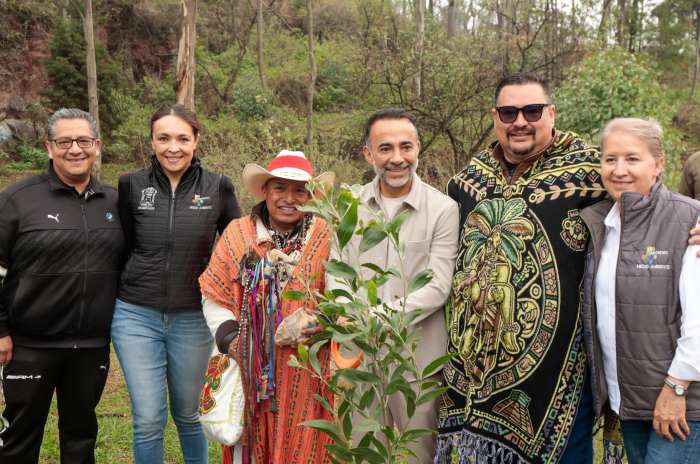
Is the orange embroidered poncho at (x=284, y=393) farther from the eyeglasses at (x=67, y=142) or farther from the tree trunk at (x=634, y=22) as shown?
the tree trunk at (x=634, y=22)

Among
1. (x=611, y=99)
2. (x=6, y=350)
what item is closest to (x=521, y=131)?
(x=6, y=350)

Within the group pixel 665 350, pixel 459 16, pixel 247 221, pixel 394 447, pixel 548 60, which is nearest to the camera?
pixel 394 447

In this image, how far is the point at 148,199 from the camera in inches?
130

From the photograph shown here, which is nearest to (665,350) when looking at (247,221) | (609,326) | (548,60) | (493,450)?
(609,326)

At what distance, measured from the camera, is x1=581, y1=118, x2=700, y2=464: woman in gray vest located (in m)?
2.27

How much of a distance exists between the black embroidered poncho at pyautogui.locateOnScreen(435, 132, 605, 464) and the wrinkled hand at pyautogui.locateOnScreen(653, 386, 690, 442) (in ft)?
1.20

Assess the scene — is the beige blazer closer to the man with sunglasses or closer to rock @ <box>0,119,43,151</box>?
the man with sunglasses

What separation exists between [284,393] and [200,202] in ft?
3.57

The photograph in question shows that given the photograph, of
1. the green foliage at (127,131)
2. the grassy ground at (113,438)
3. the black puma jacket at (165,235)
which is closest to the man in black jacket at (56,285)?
the black puma jacket at (165,235)

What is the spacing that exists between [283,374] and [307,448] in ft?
1.12

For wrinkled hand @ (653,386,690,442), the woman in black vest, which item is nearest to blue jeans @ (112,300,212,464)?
the woman in black vest

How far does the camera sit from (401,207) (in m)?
2.91

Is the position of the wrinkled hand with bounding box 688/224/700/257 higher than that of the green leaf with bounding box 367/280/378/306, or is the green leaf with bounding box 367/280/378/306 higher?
the wrinkled hand with bounding box 688/224/700/257

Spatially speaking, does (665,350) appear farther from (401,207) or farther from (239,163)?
(239,163)
